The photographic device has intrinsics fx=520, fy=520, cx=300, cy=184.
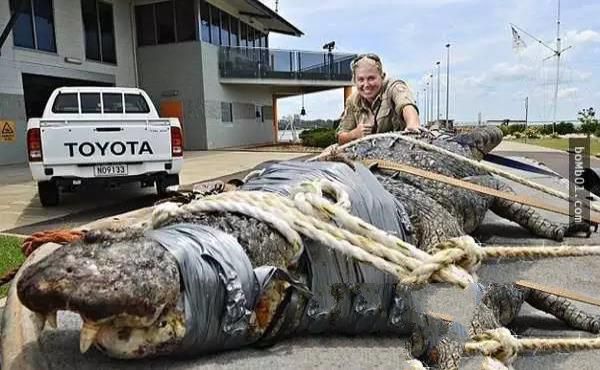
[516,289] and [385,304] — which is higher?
[385,304]

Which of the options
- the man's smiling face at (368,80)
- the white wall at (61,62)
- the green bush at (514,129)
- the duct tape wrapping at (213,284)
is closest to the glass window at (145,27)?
the white wall at (61,62)

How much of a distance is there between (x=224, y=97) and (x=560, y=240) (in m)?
20.1

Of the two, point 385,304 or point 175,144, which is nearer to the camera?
point 385,304

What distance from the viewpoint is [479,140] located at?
2955mm

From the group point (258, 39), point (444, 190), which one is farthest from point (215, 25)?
point (444, 190)

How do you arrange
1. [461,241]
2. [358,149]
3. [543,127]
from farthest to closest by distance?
[543,127] < [358,149] < [461,241]

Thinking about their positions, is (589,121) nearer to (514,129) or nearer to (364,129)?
(514,129)

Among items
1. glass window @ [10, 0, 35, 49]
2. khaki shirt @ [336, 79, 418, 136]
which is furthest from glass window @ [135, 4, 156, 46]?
khaki shirt @ [336, 79, 418, 136]

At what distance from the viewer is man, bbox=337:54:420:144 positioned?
306 centimetres

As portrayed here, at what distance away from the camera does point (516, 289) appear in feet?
6.44

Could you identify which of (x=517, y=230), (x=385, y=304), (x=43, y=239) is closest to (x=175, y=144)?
(x=517, y=230)

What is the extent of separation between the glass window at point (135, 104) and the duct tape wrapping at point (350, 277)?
7.85 meters

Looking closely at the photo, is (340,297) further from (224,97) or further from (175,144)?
(224,97)

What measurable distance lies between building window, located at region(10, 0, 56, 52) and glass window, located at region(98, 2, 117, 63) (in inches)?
101
